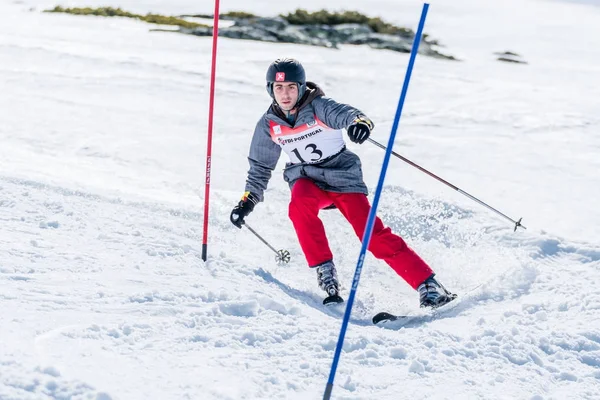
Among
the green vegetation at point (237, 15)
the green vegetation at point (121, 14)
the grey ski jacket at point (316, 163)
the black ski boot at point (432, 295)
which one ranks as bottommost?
the green vegetation at point (121, 14)

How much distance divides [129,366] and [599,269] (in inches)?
130

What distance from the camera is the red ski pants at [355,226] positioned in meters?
4.13

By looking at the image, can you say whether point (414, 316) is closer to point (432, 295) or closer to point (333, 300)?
point (432, 295)

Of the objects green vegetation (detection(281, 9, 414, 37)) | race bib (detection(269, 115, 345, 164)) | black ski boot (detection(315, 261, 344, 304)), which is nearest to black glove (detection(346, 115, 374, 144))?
race bib (detection(269, 115, 345, 164))

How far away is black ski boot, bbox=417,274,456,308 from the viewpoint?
3.97m

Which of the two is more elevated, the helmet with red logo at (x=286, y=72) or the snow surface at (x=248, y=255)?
the helmet with red logo at (x=286, y=72)

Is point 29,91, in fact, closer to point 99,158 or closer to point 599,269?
point 99,158

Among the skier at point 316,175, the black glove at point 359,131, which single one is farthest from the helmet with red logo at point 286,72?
the black glove at point 359,131

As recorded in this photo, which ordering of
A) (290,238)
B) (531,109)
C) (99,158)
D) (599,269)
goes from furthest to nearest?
(531,109) < (99,158) < (290,238) < (599,269)

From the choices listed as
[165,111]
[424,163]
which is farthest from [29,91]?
[424,163]

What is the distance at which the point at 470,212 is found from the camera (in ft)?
18.4

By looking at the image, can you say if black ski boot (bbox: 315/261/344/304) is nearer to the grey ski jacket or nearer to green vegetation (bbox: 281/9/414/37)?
the grey ski jacket

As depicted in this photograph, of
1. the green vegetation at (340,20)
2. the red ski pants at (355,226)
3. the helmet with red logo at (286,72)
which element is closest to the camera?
the red ski pants at (355,226)

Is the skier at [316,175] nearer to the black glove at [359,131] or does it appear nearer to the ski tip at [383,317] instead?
the black glove at [359,131]
